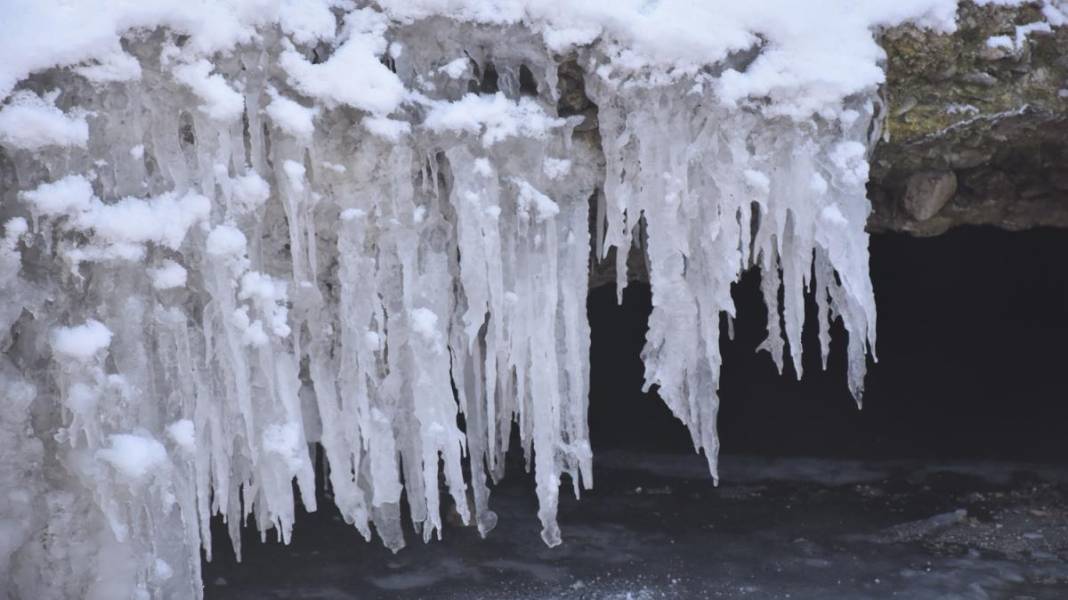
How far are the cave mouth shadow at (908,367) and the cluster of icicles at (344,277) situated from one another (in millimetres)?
3116

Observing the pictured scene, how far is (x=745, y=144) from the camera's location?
3.55 meters

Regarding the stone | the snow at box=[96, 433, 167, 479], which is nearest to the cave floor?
the stone

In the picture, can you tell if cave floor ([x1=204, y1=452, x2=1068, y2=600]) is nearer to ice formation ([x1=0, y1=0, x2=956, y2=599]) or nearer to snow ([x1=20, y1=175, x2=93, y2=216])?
ice formation ([x1=0, y1=0, x2=956, y2=599])

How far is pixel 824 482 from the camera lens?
6.07 m

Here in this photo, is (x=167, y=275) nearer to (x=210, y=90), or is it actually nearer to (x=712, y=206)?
(x=210, y=90)

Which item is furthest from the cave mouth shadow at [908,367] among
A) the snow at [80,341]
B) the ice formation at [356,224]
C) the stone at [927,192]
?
the snow at [80,341]

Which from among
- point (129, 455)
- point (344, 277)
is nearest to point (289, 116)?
point (344, 277)

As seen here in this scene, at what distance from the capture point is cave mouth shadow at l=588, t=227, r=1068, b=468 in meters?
6.81

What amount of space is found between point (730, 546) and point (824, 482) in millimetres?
1169

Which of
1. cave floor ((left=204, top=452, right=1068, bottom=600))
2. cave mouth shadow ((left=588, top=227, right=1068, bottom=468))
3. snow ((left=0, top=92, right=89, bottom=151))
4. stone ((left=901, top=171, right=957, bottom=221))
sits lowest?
cave floor ((left=204, top=452, right=1068, bottom=600))

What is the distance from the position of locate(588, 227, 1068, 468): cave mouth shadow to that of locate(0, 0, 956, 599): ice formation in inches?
122

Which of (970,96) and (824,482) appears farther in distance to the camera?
(824,482)

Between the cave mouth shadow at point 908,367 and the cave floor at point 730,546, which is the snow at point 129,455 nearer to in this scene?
the cave floor at point 730,546

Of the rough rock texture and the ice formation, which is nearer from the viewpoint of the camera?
the ice formation
